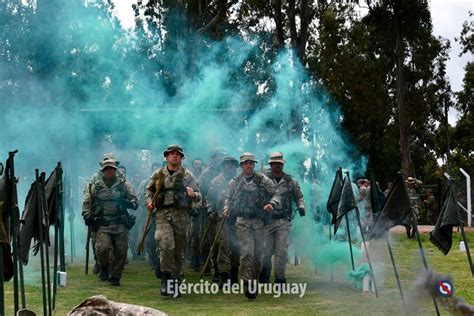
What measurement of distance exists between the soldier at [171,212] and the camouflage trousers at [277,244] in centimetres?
112

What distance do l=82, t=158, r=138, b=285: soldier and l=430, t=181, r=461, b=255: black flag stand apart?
17.3ft

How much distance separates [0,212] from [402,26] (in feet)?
95.2

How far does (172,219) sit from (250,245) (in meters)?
1.10

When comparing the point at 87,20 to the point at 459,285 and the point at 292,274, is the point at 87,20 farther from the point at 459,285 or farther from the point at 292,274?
the point at 459,285

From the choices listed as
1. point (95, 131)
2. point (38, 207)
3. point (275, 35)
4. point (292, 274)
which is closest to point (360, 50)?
point (275, 35)

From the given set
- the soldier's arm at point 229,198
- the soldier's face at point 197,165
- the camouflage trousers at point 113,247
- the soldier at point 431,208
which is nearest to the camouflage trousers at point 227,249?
the soldier's arm at point 229,198

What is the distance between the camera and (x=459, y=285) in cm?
1323

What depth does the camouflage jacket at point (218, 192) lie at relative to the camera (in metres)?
14.3

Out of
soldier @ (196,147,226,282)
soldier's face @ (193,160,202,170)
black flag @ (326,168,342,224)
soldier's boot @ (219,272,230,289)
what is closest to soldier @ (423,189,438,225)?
soldier's face @ (193,160,202,170)

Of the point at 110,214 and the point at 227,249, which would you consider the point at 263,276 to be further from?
the point at 110,214

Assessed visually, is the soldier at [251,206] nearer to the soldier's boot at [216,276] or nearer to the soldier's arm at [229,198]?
the soldier's arm at [229,198]

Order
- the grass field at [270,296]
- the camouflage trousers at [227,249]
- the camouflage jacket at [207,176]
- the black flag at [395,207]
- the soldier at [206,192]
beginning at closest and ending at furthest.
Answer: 1. the black flag at [395,207]
2. the grass field at [270,296]
3. the camouflage trousers at [227,249]
4. the soldier at [206,192]
5. the camouflage jacket at [207,176]

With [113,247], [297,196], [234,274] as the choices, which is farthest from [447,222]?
[113,247]

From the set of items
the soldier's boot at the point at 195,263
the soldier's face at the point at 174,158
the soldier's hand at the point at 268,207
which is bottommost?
the soldier's boot at the point at 195,263
